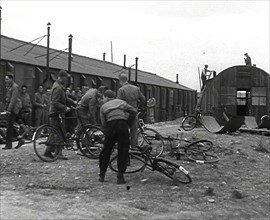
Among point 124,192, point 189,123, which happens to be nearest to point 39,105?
point 189,123

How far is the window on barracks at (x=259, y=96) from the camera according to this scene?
2453 cm

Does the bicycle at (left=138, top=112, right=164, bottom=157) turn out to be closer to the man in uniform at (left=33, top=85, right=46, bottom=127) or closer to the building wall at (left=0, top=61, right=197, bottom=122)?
the building wall at (left=0, top=61, right=197, bottom=122)

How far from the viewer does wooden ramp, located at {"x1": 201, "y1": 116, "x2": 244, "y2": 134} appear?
16556 millimetres

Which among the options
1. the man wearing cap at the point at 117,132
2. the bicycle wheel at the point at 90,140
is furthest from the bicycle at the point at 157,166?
the bicycle wheel at the point at 90,140

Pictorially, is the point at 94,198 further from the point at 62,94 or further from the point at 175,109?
the point at 175,109

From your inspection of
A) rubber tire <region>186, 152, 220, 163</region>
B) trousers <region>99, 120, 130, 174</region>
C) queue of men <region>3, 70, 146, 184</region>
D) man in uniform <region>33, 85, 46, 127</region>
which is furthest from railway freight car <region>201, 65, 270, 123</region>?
trousers <region>99, 120, 130, 174</region>

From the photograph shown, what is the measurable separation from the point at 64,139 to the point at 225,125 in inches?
345

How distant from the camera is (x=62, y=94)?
31.7ft

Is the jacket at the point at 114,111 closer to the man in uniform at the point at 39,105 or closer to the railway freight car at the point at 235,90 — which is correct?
the man in uniform at the point at 39,105

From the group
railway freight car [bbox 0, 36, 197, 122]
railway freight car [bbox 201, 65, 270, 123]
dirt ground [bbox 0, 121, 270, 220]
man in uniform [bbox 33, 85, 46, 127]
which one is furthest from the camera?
railway freight car [bbox 201, 65, 270, 123]

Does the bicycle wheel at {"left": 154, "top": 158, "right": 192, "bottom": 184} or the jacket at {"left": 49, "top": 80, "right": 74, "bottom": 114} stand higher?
the jacket at {"left": 49, "top": 80, "right": 74, "bottom": 114}

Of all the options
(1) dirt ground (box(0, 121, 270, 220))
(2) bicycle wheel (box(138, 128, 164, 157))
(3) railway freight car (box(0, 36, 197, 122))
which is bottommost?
(1) dirt ground (box(0, 121, 270, 220))

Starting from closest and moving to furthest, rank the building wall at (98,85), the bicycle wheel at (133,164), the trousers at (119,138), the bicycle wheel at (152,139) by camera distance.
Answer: the trousers at (119,138), the bicycle wheel at (133,164), the bicycle wheel at (152,139), the building wall at (98,85)

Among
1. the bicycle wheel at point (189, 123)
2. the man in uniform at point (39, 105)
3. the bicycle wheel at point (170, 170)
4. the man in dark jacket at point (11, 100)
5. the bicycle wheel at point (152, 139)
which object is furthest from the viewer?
the bicycle wheel at point (189, 123)
